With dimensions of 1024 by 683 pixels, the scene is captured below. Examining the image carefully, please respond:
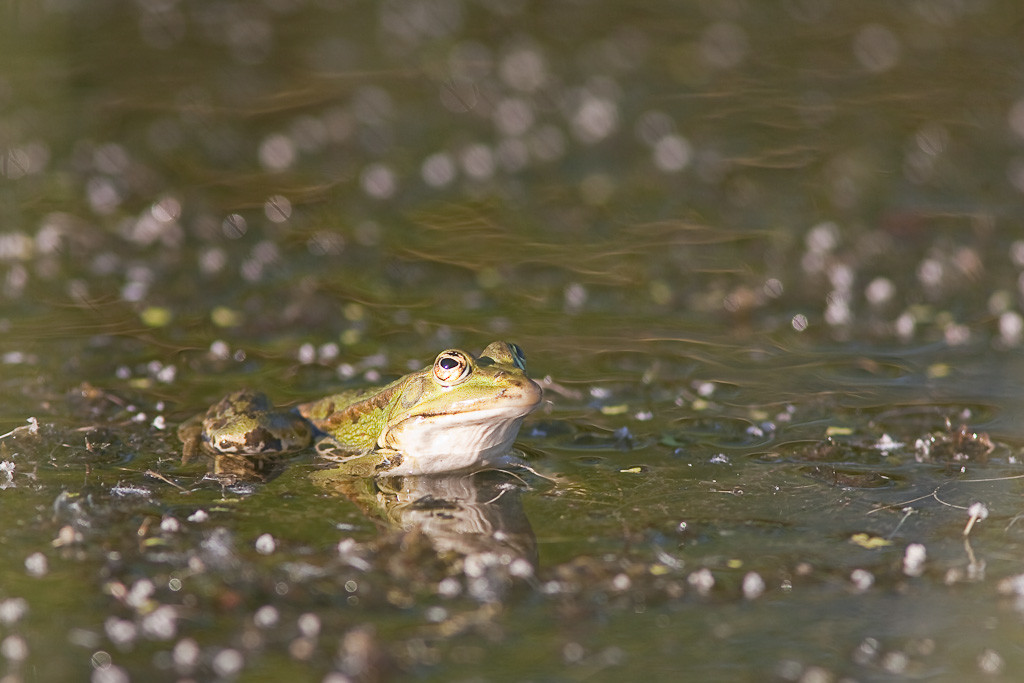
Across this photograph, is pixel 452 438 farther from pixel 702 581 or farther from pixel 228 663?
pixel 228 663

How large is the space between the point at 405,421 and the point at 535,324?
2909 mm

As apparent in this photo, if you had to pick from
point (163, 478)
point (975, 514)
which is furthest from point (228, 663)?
point (975, 514)

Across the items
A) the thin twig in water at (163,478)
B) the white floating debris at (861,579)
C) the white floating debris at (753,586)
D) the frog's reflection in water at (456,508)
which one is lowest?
the white floating debris at (861,579)

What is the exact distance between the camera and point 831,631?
5.71m

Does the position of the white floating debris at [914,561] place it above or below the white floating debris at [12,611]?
below

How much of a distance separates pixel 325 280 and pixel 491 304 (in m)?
1.61

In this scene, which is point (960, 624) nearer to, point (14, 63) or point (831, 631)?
point (831, 631)

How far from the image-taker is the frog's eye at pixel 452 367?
6.96 metres

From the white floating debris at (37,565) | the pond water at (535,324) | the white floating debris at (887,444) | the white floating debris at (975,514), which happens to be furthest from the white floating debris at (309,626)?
the white floating debris at (887,444)

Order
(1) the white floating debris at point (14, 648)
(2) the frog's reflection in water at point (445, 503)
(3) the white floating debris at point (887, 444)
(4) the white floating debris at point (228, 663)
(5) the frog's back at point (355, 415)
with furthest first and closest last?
(3) the white floating debris at point (887, 444), (5) the frog's back at point (355, 415), (2) the frog's reflection in water at point (445, 503), (1) the white floating debris at point (14, 648), (4) the white floating debris at point (228, 663)

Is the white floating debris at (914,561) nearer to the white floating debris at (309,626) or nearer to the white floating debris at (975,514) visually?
the white floating debris at (975,514)

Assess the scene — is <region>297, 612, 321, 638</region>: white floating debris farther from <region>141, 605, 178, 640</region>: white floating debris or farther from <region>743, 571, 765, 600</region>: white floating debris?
<region>743, 571, 765, 600</region>: white floating debris

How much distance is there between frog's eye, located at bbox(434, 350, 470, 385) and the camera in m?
6.96

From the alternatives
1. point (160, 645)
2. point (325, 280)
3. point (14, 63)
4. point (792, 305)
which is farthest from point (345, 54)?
point (160, 645)
